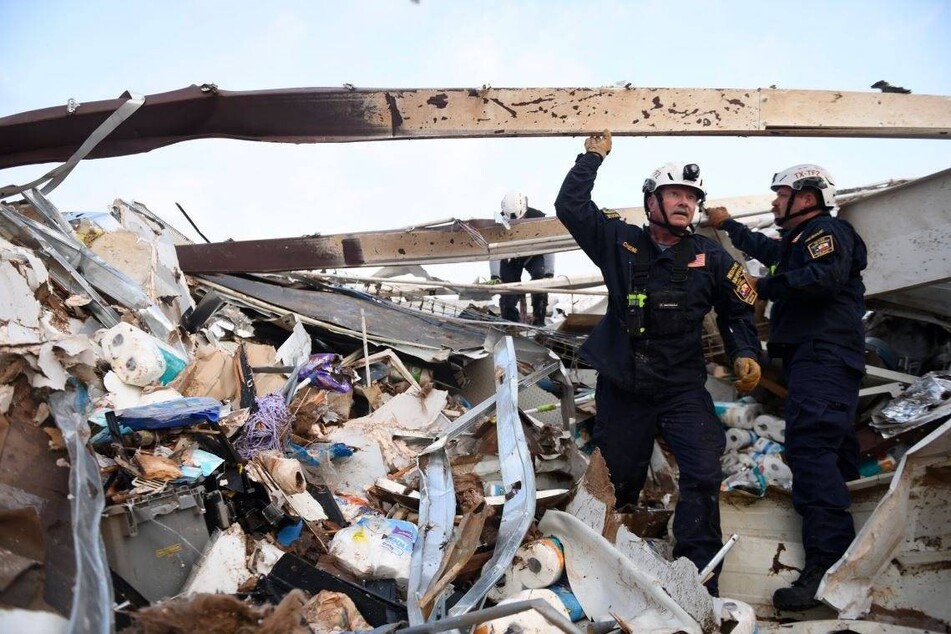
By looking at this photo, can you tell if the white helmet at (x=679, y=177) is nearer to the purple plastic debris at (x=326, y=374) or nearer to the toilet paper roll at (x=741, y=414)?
the toilet paper roll at (x=741, y=414)

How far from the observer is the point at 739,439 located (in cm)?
453

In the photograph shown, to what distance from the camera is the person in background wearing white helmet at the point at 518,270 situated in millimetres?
7617

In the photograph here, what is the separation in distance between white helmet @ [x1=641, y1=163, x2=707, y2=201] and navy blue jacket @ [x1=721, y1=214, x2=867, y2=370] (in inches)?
25.2

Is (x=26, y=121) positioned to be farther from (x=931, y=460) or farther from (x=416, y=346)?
(x=931, y=460)

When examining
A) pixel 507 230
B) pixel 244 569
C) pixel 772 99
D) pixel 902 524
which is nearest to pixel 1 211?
pixel 244 569

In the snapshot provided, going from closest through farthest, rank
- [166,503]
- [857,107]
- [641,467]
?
[166,503] < [641,467] < [857,107]

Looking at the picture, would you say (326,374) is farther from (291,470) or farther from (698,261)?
(698,261)

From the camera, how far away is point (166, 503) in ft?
8.10

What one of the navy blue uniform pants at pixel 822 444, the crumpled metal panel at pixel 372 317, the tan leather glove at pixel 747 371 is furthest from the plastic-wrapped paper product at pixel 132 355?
the navy blue uniform pants at pixel 822 444

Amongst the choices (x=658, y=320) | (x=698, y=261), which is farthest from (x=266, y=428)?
(x=698, y=261)

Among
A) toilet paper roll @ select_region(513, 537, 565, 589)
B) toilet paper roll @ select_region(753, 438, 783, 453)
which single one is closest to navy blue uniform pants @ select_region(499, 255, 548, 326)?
toilet paper roll @ select_region(753, 438, 783, 453)

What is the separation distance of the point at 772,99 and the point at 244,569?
327 centimetres

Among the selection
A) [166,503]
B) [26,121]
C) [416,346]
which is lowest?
[166,503]

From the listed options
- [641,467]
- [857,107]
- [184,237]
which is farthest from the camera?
[184,237]
